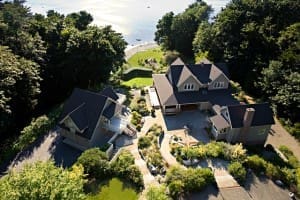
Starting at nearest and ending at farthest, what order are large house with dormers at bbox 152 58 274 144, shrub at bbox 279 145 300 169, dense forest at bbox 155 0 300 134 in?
shrub at bbox 279 145 300 169 → large house with dormers at bbox 152 58 274 144 → dense forest at bbox 155 0 300 134

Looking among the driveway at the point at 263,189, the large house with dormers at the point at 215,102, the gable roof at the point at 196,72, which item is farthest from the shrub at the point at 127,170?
the gable roof at the point at 196,72

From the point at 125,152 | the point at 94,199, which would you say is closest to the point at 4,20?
the point at 125,152

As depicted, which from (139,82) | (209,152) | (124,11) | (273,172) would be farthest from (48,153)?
(124,11)

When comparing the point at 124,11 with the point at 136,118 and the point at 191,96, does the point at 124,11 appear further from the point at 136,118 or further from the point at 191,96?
the point at 136,118

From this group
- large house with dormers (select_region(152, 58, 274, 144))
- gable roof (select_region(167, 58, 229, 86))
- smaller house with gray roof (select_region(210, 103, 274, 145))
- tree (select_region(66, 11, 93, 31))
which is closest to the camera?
smaller house with gray roof (select_region(210, 103, 274, 145))

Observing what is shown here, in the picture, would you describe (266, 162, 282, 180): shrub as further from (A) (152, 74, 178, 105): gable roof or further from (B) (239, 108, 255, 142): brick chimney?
(A) (152, 74, 178, 105): gable roof

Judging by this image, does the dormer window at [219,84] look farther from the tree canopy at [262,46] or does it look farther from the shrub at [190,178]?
the shrub at [190,178]

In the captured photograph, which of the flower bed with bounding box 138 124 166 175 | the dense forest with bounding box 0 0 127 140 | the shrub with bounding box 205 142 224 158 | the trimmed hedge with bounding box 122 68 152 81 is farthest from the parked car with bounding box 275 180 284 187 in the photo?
the trimmed hedge with bounding box 122 68 152 81
